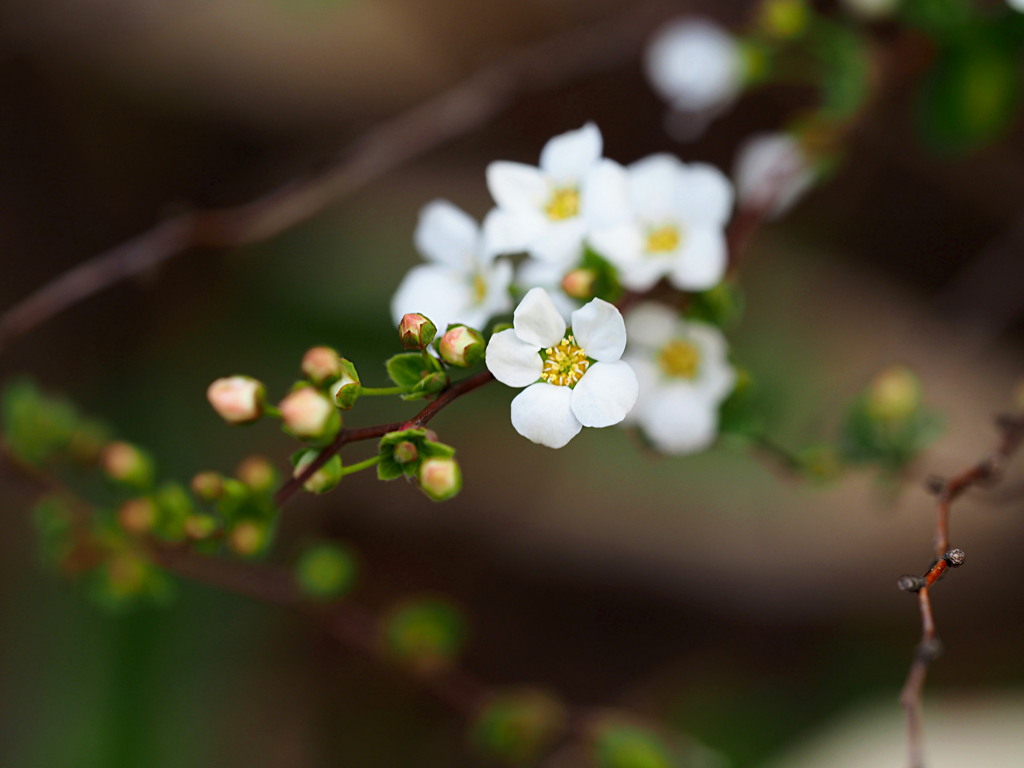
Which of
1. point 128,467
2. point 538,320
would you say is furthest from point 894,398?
point 128,467

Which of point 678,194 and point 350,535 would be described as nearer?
point 678,194

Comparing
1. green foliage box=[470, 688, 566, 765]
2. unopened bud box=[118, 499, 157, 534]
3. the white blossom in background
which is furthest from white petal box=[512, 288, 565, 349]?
green foliage box=[470, 688, 566, 765]

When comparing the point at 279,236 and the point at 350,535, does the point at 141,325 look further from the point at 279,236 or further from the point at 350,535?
the point at 350,535

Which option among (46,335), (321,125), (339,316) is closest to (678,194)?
(339,316)

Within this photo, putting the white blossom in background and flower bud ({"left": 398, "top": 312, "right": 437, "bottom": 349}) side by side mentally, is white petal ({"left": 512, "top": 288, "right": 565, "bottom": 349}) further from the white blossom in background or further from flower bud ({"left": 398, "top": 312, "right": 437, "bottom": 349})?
the white blossom in background

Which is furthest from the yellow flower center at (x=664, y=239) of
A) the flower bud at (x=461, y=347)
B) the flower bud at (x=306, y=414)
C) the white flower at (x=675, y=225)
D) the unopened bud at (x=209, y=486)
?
the unopened bud at (x=209, y=486)
